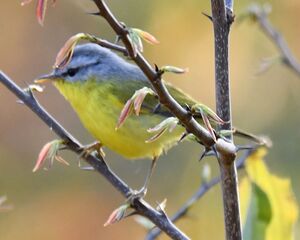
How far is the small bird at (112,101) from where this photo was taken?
3.35 metres

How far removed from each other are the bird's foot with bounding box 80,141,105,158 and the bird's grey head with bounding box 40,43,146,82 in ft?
1.85

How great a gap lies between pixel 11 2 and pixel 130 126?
2.83m

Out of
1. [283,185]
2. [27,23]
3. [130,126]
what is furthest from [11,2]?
[283,185]

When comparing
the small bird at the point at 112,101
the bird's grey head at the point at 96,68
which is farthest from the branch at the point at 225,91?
the bird's grey head at the point at 96,68

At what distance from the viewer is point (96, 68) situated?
12.6 ft

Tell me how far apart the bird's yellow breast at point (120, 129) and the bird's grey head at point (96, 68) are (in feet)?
0.56

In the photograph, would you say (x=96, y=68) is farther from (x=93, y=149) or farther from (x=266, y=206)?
(x=266, y=206)

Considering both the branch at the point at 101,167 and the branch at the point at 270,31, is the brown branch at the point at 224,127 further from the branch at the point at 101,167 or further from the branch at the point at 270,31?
the branch at the point at 270,31

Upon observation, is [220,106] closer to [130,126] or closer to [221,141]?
[221,141]

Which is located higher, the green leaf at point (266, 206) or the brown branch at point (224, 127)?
the brown branch at point (224, 127)

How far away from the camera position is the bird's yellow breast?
3.34 m

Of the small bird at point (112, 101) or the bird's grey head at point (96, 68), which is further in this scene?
the bird's grey head at point (96, 68)

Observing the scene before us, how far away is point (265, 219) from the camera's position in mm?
2043

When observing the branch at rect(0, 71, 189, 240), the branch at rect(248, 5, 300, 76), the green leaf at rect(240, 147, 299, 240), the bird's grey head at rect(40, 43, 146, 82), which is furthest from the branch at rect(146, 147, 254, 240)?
the bird's grey head at rect(40, 43, 146, 82)
